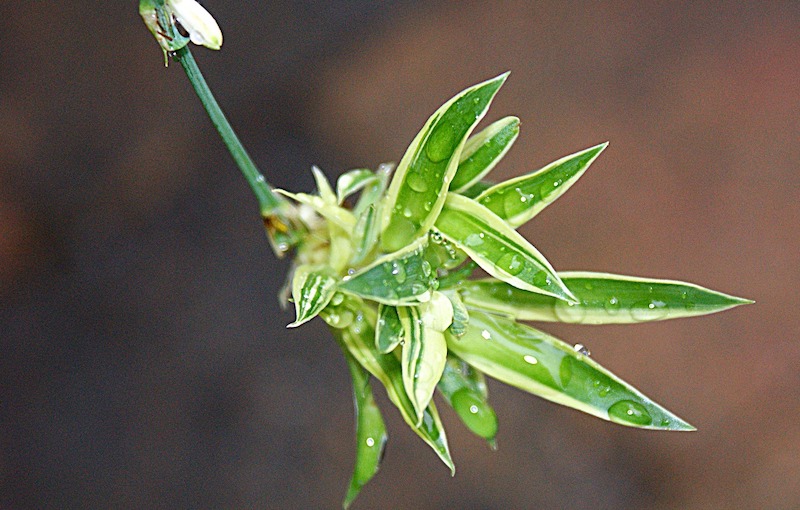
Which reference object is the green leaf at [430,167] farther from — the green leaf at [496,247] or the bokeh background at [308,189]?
the bokeh background at [308,189]

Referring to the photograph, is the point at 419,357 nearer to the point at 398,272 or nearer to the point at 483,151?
the point at 398,272

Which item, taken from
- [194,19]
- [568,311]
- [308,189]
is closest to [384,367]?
[568,311]

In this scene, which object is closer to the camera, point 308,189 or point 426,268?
point 426,268

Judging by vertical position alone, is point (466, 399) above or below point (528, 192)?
below

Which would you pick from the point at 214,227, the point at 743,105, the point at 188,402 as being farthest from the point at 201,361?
the point at 743,105

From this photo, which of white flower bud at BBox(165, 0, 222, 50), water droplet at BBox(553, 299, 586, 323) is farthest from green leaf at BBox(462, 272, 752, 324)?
white flower bud at BBox(165, 0, 222, 50)

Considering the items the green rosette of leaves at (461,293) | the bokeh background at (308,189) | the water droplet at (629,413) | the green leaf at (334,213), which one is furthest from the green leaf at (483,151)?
the bokeh background at (308,189)
